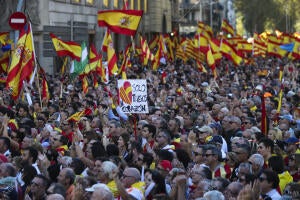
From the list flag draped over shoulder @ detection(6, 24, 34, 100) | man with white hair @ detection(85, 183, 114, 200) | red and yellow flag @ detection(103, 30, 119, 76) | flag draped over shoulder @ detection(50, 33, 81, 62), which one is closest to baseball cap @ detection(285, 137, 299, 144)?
man with white hair @ detection(85, 183, 114, 200)

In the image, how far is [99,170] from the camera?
376 inches

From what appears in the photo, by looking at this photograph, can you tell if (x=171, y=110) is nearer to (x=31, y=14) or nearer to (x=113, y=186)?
(x=113, y=186)

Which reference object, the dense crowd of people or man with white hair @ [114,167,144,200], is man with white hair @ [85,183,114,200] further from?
man with white hair @ [114,167,144,200]

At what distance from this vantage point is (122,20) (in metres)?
21.6

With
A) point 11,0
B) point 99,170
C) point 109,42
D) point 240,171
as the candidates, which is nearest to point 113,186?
point 99,170

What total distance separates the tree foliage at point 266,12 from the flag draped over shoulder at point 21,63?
66.4 m

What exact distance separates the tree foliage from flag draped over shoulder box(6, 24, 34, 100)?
66421mm

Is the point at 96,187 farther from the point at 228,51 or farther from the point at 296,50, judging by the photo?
the point at 296,50

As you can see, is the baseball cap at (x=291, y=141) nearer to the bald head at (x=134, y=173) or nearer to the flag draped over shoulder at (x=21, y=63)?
the bald head at (x=134, y=173)

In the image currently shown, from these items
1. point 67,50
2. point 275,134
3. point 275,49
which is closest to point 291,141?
point 275,134

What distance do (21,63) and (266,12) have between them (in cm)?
7172

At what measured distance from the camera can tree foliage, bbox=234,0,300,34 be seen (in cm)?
8738

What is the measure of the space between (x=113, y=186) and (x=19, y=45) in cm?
975

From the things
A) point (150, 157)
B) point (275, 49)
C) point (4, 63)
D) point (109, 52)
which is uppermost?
point (109, 52)
